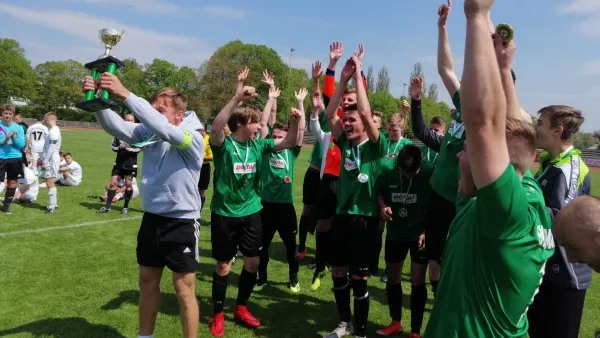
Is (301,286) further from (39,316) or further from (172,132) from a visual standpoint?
(172,132)

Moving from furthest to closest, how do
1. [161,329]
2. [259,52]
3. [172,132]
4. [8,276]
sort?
[259,52] → [8,276] → [161,329] → [172,132]

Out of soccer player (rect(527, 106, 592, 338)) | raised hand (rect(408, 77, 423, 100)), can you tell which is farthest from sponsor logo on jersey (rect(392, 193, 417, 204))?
soccer player (rect(527, 106, 592, 338))

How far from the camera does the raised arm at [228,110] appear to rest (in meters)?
3.86

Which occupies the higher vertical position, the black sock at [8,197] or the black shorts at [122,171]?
the black shorts at [122,171]

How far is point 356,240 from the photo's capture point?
414cm

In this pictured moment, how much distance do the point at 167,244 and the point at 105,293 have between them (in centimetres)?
232

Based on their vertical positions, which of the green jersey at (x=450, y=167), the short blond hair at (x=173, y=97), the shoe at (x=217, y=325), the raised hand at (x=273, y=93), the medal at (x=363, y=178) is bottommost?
the shoe at (x=217, y=325)

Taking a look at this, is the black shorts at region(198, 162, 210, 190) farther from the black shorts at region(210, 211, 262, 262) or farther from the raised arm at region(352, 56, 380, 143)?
the raised arm at region(352, 56, 380, 143)

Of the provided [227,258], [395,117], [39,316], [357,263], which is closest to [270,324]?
[227,258]

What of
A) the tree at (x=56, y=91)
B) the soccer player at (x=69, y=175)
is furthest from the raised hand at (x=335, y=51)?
the tree at (x=56, y=91)

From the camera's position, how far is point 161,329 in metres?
4.45

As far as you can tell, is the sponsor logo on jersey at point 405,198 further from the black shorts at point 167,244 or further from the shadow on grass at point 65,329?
the shadow on grass at point 65,329

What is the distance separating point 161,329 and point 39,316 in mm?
1343

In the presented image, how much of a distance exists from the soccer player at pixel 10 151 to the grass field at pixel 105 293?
1.22 meters
